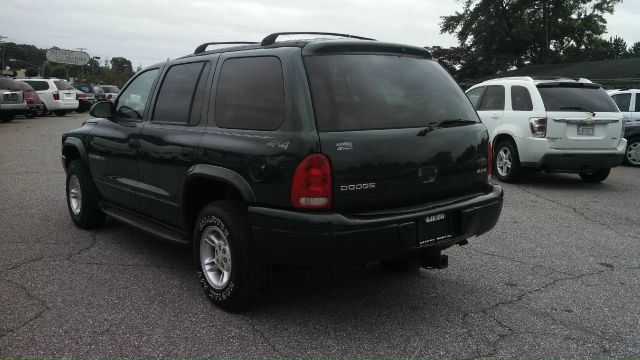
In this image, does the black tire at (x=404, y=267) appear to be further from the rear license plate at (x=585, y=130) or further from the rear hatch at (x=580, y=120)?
the rear license plate at (x=585, y=130)

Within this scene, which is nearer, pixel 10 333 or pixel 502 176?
pixel 10 333

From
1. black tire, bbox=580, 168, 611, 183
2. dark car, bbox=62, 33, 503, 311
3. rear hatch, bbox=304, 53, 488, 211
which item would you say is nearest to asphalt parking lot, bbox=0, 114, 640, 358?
dark car, bbox=62, 33, 503, 311

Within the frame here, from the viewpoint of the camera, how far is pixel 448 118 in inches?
149

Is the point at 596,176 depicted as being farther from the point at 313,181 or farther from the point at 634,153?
the point at 313,181

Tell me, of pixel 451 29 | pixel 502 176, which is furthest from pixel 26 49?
pixel 502 176

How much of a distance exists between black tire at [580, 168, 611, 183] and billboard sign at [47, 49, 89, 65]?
5108cm

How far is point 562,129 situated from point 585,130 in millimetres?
368

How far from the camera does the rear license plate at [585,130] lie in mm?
8445

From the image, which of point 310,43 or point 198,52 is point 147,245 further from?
point 310,43

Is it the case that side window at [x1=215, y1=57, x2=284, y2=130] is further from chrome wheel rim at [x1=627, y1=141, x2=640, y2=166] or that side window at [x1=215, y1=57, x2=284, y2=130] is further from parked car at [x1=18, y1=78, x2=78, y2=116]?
parked car at [x1=18, y1=78, x2=78, y2=116]

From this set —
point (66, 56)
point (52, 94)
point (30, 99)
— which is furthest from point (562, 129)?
point (66, 56)

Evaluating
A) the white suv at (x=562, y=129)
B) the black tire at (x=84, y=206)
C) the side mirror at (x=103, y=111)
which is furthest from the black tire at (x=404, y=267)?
the white suv at (x=562, y=129)

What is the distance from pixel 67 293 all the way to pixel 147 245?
1.32m

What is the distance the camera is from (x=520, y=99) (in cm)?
910
